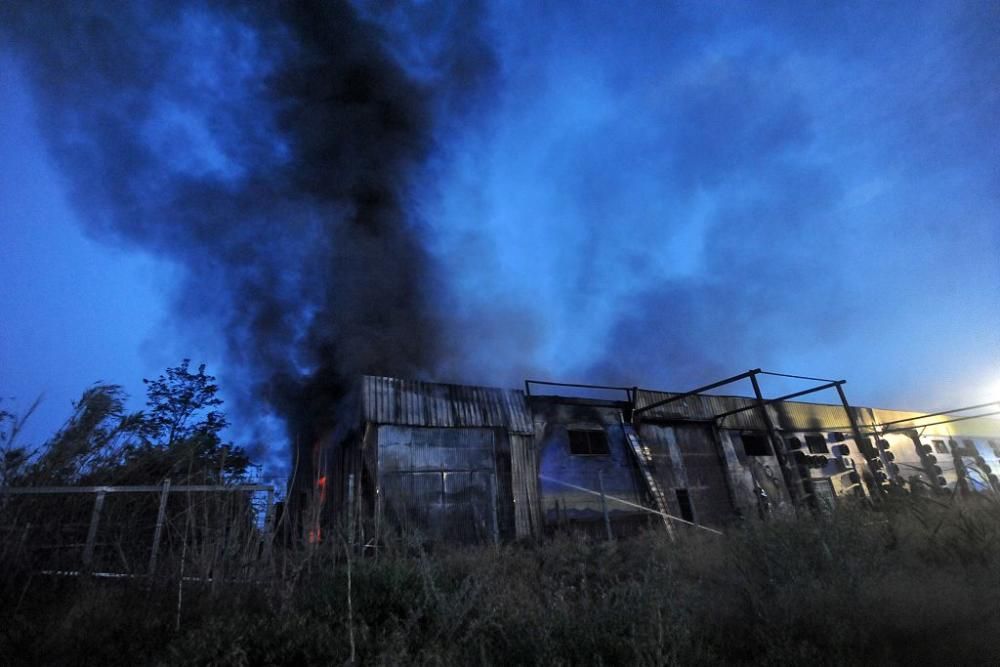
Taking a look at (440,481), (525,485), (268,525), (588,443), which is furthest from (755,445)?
(268,525)

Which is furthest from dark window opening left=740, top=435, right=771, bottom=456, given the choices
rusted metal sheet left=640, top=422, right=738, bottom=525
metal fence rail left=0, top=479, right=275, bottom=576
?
metal fence rail left=0, top=479, right=275, bottom=576

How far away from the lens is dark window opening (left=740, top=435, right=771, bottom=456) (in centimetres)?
2119

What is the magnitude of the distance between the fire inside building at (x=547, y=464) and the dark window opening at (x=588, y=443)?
0.16 ft

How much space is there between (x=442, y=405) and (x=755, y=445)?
1629 cm

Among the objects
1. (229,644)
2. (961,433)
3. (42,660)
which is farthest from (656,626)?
(961,433)

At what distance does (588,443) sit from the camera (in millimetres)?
16656

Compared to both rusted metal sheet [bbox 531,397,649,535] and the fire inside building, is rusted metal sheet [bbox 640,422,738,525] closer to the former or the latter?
the fire inside building

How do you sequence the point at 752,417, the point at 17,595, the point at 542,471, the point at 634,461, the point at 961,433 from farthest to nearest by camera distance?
the point at 961,433 < the point at 752,417 < the point at 634,461 < the point at 542,471 < the point at 17,595

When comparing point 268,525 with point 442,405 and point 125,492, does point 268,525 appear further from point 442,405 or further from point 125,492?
point 442,405

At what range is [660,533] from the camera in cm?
1291

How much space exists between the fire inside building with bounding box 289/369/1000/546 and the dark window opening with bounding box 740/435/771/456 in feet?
0.21

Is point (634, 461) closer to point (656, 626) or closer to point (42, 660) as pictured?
point (656, 626)

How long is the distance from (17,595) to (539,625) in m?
7.69

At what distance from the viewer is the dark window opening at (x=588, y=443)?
53.7 feet
